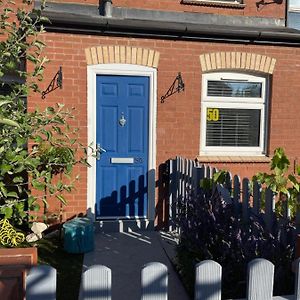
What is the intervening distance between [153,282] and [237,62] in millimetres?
5024

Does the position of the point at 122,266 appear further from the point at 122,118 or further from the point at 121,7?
the point at 121,7

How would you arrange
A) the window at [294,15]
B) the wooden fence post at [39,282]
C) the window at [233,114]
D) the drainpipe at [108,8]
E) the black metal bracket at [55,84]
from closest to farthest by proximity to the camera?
1. the wooden fence post at [39,282]
2. the black metal bracket at [55,84]
3. the drainpipe at [108,8]
4. the window at [233,114]
5. the window at [294,15]

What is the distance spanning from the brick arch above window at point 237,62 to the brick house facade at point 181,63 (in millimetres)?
16

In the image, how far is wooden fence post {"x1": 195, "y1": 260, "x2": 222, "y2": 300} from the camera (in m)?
1.80

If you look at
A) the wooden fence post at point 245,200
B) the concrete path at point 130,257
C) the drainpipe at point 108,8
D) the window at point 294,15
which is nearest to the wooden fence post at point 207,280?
the wooden fence post at point 245,200

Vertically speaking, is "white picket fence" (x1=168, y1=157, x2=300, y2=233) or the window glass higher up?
the window glass

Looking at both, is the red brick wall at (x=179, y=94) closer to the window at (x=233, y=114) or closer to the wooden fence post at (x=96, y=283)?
the window at (x=233, y=114)

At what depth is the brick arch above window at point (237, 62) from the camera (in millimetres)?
6004

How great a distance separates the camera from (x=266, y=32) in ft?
19.7

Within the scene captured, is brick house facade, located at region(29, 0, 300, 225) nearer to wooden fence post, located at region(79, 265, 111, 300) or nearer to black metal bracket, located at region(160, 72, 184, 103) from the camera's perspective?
black metal bracket, located at region(160, 72, 184, 103)

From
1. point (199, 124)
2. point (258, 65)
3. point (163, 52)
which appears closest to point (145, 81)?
point (163, 52)

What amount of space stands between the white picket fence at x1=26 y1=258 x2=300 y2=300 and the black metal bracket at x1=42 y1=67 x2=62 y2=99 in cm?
418

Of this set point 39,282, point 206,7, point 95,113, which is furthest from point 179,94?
point 39,282

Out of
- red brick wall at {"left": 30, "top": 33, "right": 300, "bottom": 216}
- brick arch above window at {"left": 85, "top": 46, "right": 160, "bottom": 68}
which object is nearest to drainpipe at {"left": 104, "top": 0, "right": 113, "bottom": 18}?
red brick wall at {"left": 30, "top": 33, "right": 300, "bottom": 216}
